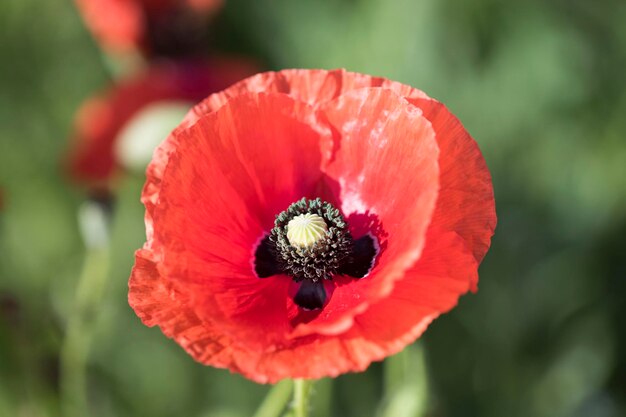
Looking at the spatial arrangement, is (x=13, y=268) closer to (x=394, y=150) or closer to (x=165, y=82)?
(x=165, y=82)

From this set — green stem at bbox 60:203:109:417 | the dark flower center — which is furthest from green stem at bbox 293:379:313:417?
green stem at bbox 60:203:109:417

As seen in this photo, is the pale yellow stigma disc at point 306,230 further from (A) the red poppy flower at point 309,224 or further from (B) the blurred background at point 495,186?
(B) the blurred background at point 495,186

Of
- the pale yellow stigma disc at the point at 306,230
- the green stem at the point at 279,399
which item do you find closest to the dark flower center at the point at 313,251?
the pale yellow stigma disc at the point at 306,230

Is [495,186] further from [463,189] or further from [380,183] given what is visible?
[463,189]

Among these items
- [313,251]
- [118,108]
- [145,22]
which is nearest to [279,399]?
[313,251]

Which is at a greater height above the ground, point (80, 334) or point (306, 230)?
point (306, 230)
